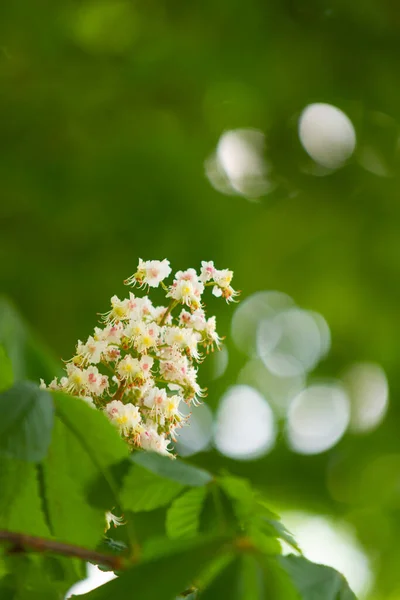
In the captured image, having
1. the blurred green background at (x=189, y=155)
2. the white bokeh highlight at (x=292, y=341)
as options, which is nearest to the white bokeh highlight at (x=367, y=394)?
the white bokeh highlight at (x=292, y=341)

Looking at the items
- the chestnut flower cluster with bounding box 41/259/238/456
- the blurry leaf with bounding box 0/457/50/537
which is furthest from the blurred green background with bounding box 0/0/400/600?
the blurry leaf with bounding box 0/457/50/537

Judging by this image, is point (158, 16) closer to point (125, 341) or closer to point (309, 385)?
point (309, 385)

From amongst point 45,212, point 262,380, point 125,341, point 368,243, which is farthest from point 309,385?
point 125,341

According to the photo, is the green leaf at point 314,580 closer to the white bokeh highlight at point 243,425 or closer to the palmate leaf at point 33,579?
the palmate leaf at point 33,579

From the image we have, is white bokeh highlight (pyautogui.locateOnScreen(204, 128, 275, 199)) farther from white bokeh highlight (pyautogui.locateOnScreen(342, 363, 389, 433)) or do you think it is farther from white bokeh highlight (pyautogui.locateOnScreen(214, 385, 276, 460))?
white bokeh highlight (pyautogui.locateOnScreen(342, 363, 389, 433))

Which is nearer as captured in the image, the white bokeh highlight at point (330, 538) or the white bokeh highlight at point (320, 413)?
the white bokeh highlight at point (330, 538)

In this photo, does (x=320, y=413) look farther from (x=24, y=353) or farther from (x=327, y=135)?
(x=24, y=353)
